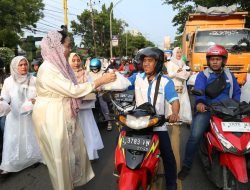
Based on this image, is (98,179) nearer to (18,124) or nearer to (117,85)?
(18,124)

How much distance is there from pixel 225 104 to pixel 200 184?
4.08 ft

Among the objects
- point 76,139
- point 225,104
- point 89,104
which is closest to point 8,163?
point 89,104

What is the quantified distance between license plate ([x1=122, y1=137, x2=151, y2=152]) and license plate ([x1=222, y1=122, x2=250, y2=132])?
1.01 meters

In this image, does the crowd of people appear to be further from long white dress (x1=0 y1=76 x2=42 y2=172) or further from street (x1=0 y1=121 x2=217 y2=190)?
long white dress (x1=0 y1=76 x2=42 y2=172)

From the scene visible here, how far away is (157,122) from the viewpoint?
3.25m

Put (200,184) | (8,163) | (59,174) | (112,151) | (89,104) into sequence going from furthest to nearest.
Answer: (112,151) < (89,104) < (8,163) < (200,184) < (59,174)

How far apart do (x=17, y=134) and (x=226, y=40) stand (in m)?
8.42

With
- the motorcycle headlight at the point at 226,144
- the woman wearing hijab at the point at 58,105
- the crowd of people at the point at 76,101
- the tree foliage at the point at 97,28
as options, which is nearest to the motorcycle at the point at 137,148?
the crowd of people at the point at 76,101

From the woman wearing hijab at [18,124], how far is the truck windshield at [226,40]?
24.8 feet

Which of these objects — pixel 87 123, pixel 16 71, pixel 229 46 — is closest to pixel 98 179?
pixel 87 123

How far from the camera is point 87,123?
229 inches

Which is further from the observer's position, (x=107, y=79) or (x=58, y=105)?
(x=58, y=105)

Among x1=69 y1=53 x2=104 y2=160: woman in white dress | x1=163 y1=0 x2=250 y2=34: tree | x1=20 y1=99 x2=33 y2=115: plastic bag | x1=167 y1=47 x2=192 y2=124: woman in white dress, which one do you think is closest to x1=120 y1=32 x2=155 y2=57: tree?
x1=163 y1=0 x2=250 y2=34: tree

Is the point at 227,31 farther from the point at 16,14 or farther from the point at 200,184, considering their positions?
the point at 16,14
